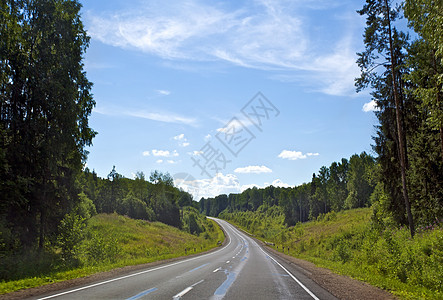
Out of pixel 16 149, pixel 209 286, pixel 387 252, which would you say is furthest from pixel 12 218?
pixel 387 252

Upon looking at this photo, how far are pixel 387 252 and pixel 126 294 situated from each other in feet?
42.7

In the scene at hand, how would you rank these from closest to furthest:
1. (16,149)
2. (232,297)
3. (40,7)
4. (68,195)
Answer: (232,297) → (16,149) → (40,7) → (68,195)

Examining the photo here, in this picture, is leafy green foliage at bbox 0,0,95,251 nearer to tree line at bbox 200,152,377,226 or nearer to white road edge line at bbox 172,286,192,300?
white road edge line at bbox 172,286,192,300

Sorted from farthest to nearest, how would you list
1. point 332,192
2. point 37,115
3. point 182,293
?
point 332,192 < point 37,115 < point 182,293

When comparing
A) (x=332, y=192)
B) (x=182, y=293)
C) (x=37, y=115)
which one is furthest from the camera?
(x=332, y=192)

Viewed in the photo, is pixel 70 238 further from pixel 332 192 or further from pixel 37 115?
pixel 332 192

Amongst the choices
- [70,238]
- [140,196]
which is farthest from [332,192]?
[70,238]

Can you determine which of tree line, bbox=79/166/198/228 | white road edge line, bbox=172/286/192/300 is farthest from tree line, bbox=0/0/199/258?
tree line, bbox=79/166/198/228

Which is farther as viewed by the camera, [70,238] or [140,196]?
[140,196]

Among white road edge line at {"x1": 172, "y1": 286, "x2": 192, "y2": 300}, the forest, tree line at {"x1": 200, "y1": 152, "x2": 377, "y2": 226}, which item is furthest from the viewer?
tree line at {"x1": 200, "y1": 152, "x2": 377, "y2": 226}

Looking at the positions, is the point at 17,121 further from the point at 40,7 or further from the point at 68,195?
the point at 40,7

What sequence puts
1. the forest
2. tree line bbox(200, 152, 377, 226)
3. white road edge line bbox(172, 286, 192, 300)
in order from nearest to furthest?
white road edge line bbox(172, 286, 192, 300) < the forest < tree line bbox(200, 152, 377, 226)

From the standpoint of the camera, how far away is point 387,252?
14.2 m

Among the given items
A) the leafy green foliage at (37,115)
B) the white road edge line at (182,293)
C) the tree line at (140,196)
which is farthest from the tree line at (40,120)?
the tree line at (140,196)
